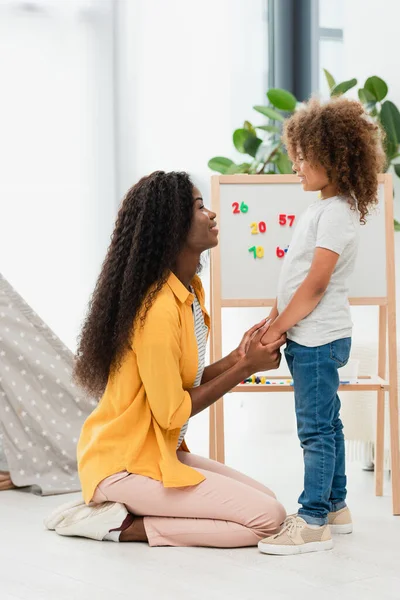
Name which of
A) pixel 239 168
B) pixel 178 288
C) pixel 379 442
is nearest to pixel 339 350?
pixel 178 288

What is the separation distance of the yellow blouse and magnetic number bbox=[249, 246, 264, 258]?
46cm

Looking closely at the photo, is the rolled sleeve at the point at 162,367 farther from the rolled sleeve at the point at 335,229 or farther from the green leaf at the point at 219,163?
the green leaf at the point at 219,163

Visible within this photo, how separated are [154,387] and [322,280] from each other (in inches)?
18.9

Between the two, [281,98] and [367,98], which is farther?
[281,98]

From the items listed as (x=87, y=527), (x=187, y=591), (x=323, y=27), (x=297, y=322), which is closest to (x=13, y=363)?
(x=87, y=527)

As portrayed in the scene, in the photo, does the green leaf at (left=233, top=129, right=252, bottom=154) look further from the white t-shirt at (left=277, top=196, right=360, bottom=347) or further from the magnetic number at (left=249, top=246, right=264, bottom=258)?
the white t-shirt at (left=277, top=196, right=360, bottom=347)

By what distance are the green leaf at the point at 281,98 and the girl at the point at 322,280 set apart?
4.46 feet

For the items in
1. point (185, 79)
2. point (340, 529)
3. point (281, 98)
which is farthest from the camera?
point (185, 79)

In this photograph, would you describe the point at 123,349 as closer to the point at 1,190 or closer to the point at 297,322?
the point at 297,322

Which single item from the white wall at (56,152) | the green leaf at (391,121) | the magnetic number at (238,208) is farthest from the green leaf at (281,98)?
the magnetic number at (238,208)

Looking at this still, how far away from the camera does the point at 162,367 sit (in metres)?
2.00

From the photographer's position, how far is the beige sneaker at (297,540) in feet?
6.59

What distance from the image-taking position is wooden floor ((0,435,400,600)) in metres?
1.74

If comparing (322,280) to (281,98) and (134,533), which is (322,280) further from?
(281,98)
